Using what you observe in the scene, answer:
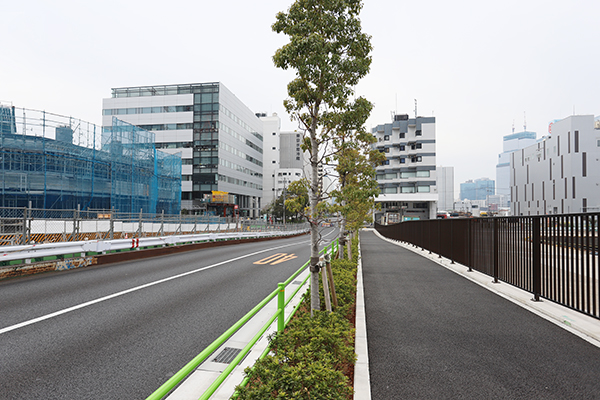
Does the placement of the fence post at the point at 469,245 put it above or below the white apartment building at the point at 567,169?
below

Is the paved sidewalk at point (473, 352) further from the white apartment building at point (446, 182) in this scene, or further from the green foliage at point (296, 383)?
the white apartment building at point (446, 182)

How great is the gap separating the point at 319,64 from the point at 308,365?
441cm

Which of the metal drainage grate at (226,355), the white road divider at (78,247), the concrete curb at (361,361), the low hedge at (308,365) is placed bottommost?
the metal drainage grate at (226,355)

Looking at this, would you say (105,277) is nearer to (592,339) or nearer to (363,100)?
(363,100)

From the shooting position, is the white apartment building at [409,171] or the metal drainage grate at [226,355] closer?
the metal drainage grate at [226,355]

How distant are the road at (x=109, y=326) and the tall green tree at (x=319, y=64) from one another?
2376mm

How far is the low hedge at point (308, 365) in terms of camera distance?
3068 mm

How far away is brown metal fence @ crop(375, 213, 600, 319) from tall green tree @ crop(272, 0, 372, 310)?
14.1 ft

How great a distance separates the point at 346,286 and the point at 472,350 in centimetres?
333

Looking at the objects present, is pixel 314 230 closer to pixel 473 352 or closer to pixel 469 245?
pixel 473 352

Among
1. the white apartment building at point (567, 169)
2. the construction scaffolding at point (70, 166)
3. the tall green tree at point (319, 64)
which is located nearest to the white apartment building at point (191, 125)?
the construction scaffolding at point (70, 166)

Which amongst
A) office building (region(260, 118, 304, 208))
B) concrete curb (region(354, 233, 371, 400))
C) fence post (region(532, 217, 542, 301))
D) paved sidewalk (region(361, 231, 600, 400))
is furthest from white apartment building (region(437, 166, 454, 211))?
concrete curb (region(354, 233, 371, 400))

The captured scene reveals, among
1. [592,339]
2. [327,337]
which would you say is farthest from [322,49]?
[592,339]

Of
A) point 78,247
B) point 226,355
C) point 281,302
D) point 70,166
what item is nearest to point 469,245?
point 281,302
